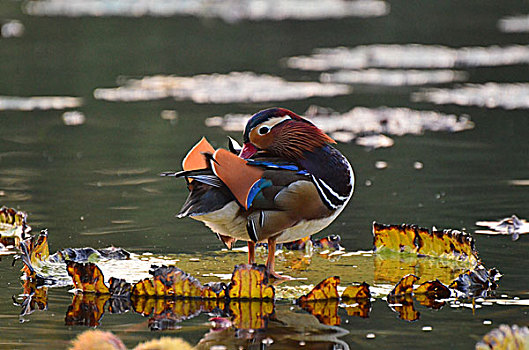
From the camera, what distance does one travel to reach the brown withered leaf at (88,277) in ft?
21.0

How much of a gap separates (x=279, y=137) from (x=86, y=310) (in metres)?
1.65

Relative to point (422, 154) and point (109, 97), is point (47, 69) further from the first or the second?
point (422, 154)

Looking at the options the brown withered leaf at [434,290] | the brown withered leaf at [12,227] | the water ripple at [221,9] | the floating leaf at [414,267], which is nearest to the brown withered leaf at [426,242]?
the floating leaf at [414,267]

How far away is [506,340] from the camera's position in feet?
14.8

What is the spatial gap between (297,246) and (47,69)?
1226 centimetres

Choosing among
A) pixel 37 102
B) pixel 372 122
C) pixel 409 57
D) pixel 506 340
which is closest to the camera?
pixel 506 340

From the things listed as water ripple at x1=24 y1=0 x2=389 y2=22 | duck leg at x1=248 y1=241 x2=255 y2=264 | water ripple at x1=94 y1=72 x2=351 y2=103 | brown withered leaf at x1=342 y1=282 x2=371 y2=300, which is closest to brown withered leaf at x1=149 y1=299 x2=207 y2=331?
duck leg at x1=248 y1=241 x2=255 y2=264

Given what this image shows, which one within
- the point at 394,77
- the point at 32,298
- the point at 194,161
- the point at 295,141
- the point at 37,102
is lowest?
the point at 32,298

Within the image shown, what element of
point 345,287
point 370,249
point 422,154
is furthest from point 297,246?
point 422,154

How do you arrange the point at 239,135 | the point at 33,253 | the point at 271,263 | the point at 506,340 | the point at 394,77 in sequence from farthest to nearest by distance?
the point at 394,77 → the point at 239,135 → the point at 33,253 → the point at 271,263 → the point at 506,340

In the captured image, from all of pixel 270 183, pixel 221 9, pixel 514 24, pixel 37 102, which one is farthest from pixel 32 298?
pixel 221 9

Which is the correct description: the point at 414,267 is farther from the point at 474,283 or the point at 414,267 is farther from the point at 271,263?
the point at 271,263

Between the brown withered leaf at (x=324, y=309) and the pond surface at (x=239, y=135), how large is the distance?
8 centimetres

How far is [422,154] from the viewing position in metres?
11.6
